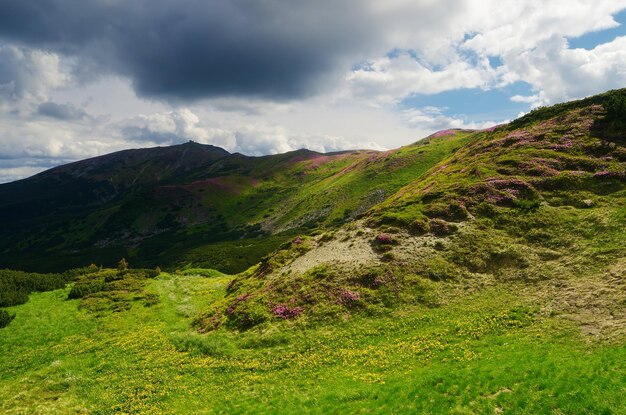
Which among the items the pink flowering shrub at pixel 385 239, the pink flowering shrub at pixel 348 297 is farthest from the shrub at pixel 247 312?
the pink flowering shrub at pixel 385 239

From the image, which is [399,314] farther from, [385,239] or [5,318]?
[5,318]

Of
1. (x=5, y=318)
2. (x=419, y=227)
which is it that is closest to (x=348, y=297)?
(x=419, y=227)

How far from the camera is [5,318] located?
1718 inches

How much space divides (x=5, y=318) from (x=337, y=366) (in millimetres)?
42928

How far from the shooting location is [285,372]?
29516 millimetres

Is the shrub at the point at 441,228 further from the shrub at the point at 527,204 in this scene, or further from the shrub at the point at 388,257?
the shrub at the point at 527,204

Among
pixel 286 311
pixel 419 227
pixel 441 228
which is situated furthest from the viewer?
pixel 419 227

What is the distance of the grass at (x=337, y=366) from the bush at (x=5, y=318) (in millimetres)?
876

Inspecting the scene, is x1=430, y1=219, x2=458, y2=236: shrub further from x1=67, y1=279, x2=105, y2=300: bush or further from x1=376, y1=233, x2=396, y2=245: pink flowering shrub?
x1=67, y1=279, x2=105, y2=300: bush

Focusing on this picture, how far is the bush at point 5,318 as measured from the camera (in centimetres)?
4303

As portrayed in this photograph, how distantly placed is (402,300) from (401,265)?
5.96 metres

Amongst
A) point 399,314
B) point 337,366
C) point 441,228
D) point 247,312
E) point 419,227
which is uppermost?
point 419,227

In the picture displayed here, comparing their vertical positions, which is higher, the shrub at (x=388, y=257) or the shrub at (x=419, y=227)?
the shrub at (x=419, y=227)

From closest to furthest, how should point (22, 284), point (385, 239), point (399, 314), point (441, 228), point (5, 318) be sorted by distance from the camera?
point (399, 314) < point (5, 318) < point (441, 228) < point (385, 239) < point (22, 284)
